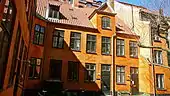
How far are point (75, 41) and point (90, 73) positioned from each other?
3.82 meters

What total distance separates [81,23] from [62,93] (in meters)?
8.24

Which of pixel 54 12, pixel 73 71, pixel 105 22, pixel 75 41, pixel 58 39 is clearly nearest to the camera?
pixel 73 71

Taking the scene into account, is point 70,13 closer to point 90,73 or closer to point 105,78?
point 90,73

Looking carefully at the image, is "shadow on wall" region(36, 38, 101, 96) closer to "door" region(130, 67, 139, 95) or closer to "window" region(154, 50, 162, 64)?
"door" region(130, 67, 139, 95)

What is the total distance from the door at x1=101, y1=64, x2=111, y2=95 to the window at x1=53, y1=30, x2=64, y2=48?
5285 millimetres

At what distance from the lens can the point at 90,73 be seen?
70.9 ft

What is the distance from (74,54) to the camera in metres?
21.4

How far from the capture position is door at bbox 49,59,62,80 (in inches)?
798

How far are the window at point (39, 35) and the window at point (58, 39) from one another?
1.35 meters

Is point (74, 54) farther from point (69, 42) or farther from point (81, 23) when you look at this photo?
point (81, 23)

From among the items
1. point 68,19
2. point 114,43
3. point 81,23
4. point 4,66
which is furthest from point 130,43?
point 4,66

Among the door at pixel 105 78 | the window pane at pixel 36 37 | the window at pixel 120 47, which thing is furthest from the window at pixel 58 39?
the window at pixel 120 47

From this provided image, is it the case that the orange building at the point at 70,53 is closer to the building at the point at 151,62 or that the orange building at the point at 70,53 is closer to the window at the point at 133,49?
the window at the point at 133,49

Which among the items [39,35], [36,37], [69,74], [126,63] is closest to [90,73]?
[69,74]
